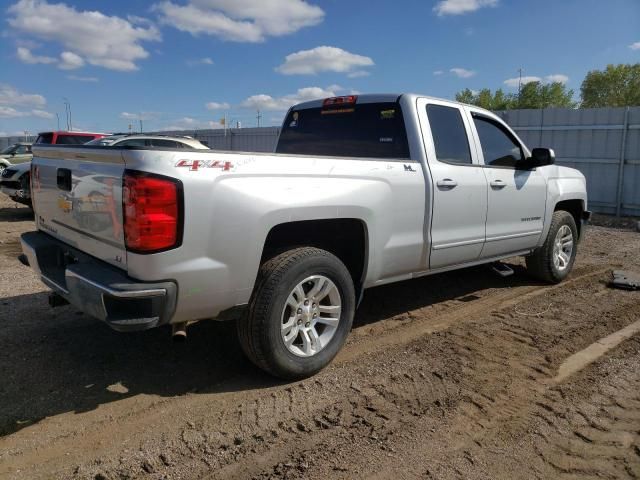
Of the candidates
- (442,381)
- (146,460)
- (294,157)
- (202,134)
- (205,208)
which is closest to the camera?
(146,460)

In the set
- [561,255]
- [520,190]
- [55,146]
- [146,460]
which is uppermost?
[55,146]

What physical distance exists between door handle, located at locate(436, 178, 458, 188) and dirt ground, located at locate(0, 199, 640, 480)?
125cm

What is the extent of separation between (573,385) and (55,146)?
392 centimetres

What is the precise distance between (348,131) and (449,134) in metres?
0.91

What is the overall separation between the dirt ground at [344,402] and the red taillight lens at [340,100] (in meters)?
2.01

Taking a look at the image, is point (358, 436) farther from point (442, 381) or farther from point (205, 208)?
point (205, 208)

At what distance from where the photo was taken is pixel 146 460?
267 centimetres

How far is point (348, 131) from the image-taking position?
16.0 ft

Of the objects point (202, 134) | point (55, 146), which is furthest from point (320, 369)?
point (202, 134)

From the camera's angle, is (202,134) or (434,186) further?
(202,134)

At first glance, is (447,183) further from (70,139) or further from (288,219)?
(70,139)

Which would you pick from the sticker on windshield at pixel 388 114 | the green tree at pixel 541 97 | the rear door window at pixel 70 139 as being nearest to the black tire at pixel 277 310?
the sticker on windshield at pixel 388 114

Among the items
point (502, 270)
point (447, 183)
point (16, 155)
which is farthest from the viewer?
point (16, 155)

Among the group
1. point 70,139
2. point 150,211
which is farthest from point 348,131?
point 70,139
